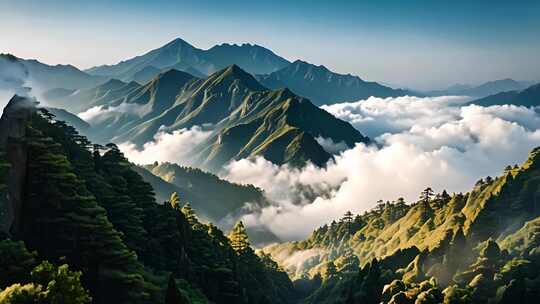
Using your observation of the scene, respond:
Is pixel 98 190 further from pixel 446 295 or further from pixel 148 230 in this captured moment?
pixel 446 295

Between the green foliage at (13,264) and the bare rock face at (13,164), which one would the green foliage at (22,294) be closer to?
the green foliage at (13,264)

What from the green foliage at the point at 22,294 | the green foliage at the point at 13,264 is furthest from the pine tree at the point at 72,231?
the green foliage at the point at 22,294

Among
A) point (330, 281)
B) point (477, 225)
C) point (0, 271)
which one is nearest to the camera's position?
point (0, 271)

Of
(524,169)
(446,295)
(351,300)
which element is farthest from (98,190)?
(524,169)

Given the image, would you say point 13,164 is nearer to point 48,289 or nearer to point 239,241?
point 48,289

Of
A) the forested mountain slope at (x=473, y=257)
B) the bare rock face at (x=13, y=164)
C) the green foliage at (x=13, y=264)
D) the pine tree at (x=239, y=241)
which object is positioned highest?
the bare rock face at (x=13, y=164)

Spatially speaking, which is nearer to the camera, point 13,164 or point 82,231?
point 82,231

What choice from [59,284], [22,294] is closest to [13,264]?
[59,284]

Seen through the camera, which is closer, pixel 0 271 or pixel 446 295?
pixel 0 271
